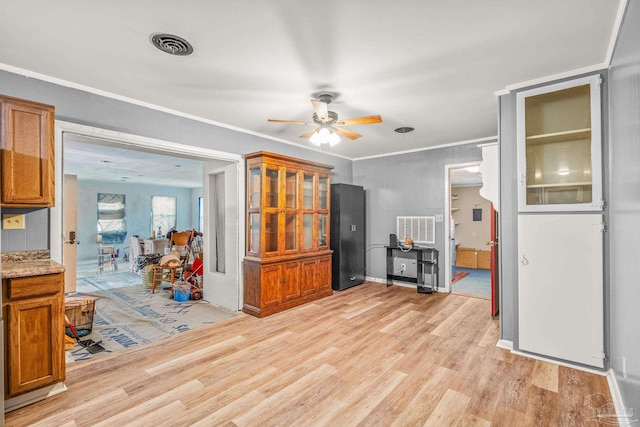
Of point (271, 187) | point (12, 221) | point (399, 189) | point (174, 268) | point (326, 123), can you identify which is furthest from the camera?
point (399, 189)

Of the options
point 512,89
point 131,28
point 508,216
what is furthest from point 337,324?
point 131,28

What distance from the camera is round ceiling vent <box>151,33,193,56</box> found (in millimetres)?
2018

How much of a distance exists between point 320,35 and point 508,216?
240 cm

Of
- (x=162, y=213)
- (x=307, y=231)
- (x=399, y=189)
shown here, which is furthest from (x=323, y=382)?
(x=162, y=213)

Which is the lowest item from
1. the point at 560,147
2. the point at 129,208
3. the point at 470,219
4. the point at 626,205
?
the point at 470,219

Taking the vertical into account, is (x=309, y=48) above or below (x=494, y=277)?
above

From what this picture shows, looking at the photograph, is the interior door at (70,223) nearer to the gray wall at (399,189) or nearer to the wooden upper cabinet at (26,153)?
the wooden upper cabinet at (26,153)

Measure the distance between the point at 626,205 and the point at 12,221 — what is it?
14.6 feet

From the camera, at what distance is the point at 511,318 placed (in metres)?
Answer: 2.93

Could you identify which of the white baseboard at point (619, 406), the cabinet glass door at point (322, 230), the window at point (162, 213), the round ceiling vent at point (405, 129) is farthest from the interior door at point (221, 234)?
the window at point (162, 213)

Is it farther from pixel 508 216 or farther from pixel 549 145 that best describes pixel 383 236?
pixel 549 145

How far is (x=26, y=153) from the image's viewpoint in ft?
7.53

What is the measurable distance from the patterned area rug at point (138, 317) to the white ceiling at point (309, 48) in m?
2.59

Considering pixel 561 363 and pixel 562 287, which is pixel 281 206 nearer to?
pixel 562 287
